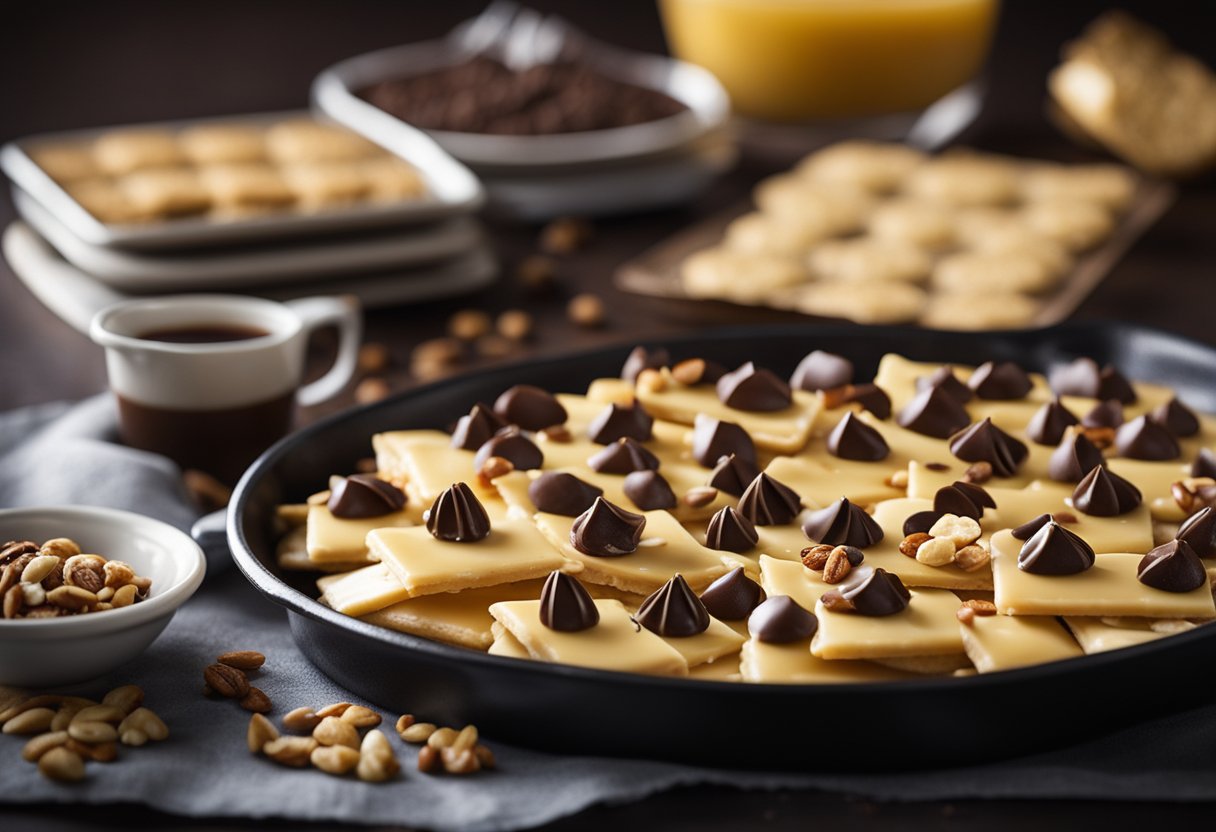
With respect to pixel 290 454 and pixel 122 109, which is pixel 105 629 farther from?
pixel 122 109

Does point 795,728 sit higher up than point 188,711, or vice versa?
point 795,728

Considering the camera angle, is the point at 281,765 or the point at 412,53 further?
the point at 412,53

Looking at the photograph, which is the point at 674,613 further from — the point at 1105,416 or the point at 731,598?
the point at 1105,416

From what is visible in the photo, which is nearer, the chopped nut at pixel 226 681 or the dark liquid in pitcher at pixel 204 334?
the chopped nut at pixel 226 681

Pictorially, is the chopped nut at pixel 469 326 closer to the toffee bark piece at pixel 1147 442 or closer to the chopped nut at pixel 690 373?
the chopped nut at pixel 690 373

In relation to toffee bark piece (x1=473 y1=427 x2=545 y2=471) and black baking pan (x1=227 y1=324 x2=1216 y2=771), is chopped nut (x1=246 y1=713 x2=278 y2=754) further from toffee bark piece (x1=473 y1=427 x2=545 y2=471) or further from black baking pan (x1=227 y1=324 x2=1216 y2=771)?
toffee bark piece (x1=473 y1=427 x2=545 y2=471)

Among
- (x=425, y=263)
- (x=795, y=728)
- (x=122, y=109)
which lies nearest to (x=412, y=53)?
(x=122, y=109)

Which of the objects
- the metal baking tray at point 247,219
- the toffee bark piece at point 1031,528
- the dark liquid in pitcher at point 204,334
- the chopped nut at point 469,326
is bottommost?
the chopped nut at point 469,326

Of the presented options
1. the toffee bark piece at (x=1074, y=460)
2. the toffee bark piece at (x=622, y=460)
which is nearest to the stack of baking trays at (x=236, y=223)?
the toffee bark piece at (x=622, y=460)
